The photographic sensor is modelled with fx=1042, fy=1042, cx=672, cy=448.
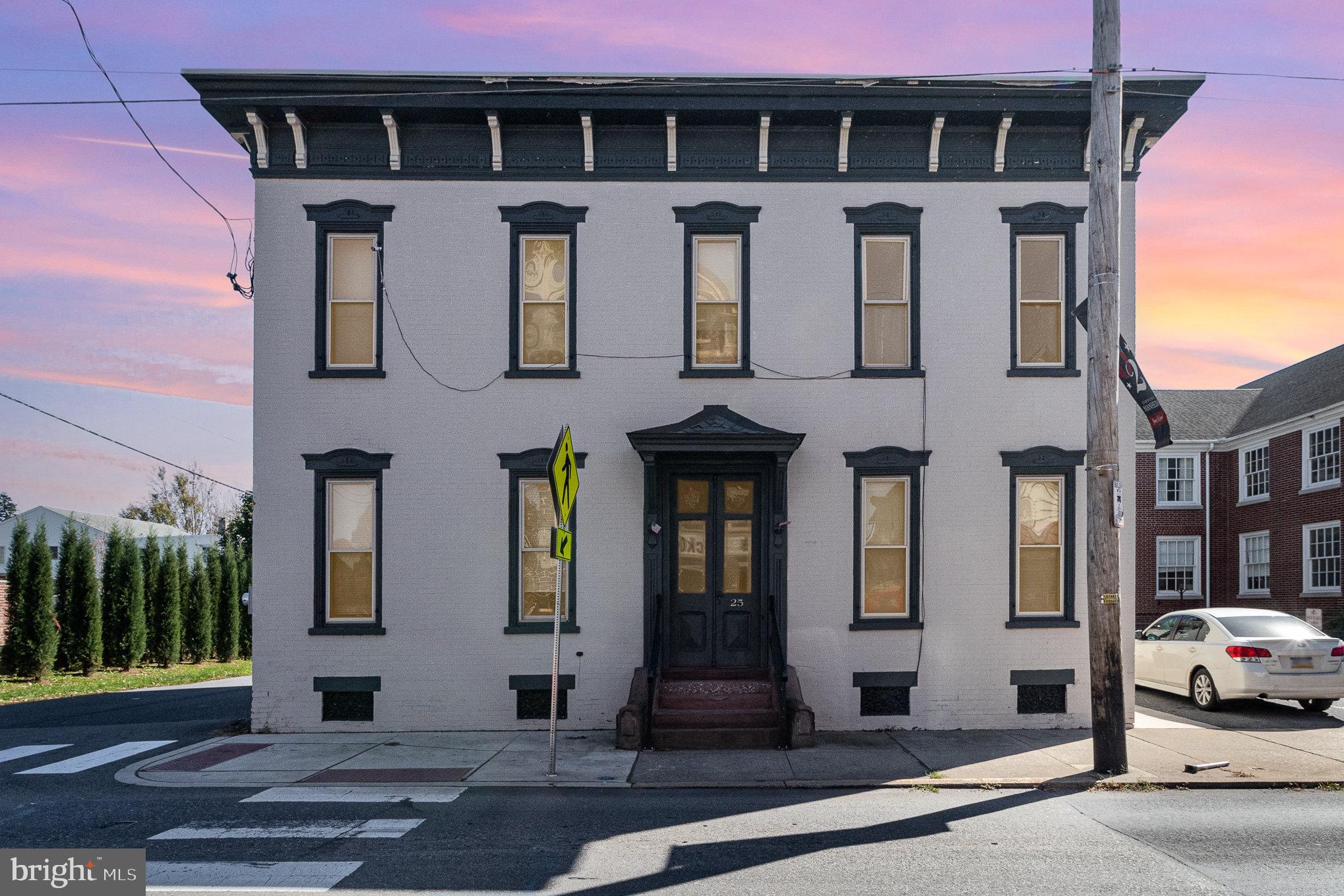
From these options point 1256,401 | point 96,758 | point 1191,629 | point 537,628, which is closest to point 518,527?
point 537,628

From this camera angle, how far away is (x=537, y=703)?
13.1 meters

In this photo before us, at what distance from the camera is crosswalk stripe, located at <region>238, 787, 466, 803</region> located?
9188 mm

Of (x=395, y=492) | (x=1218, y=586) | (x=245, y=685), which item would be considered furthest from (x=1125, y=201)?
(x=1218, y=586)

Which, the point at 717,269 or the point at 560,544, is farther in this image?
the point at 717,269

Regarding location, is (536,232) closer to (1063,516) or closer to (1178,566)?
(1063,516)

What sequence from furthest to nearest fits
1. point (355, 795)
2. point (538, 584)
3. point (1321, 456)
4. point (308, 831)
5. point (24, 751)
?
point (1321, 456) → point (538, 584) → point (24, 751) → point (355, 795) → point (308, 831)

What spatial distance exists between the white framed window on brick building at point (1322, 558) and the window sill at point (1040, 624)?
61.6ft

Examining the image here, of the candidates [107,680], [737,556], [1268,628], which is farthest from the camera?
[107,680]

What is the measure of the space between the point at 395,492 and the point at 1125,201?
33.5 ft

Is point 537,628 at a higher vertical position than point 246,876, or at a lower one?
higher

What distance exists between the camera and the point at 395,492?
526 inches

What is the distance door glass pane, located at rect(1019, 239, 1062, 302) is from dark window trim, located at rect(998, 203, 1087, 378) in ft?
0.37

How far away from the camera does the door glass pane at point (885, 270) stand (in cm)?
1368

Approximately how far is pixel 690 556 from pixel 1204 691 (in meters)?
7.59
